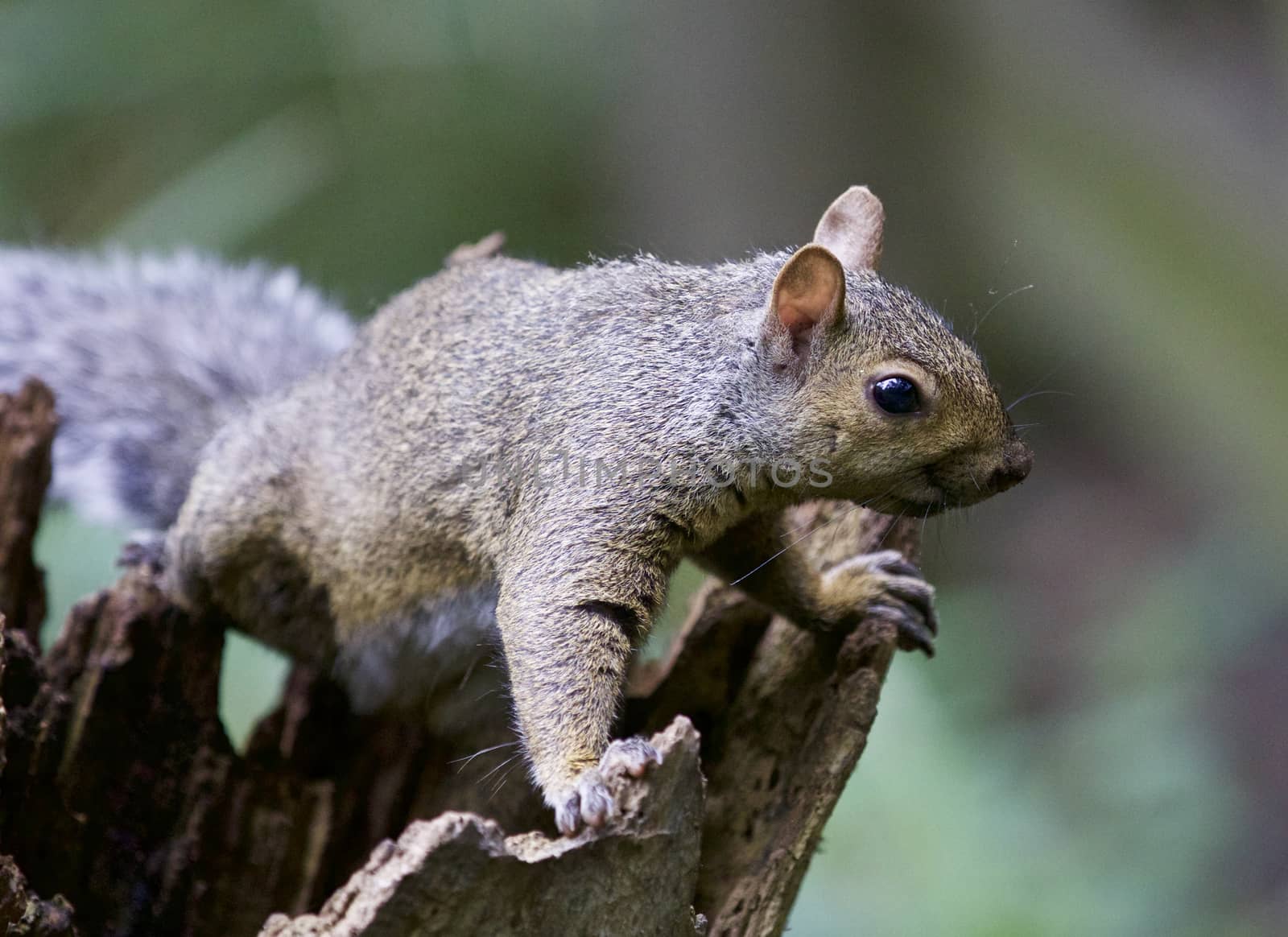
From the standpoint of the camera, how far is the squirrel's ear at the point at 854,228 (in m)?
2.23

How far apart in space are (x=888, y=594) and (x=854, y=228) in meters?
0.67

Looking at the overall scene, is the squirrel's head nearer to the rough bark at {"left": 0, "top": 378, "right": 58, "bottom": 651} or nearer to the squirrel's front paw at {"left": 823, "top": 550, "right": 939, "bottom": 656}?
the squirrel's front paw at {"left": 823, "top": 550, "right": 939, "bottom": 656}

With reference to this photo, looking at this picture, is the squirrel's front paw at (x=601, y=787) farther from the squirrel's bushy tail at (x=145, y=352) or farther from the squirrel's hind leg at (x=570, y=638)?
the squirrel's bushy tail at (x=145, y=352)

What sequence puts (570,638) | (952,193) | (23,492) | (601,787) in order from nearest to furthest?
(601,787)
(570,638)
(23,492)
(952,193)

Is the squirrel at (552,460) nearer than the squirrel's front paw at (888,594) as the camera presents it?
Yes

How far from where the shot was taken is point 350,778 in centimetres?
254

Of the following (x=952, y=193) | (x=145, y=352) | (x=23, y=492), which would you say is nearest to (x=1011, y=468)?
(x=23, y=492)

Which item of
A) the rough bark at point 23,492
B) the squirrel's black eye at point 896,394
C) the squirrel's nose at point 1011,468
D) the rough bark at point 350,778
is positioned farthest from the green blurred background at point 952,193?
the squirrel's black eye at point 896,394

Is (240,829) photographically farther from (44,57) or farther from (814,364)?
(44,57)

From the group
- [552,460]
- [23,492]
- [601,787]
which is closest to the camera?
[601,787]

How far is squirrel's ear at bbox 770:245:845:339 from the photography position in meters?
1.83

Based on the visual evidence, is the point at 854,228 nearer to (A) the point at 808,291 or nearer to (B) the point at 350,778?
(A) the point at 808,291

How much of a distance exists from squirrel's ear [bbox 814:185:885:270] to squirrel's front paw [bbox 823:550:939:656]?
55cm

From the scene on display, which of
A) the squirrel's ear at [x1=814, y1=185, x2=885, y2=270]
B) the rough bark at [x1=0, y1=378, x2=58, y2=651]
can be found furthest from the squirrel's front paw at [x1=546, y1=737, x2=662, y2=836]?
the rough bark at [x1=0, y1=378, x2=58, y2=651]
